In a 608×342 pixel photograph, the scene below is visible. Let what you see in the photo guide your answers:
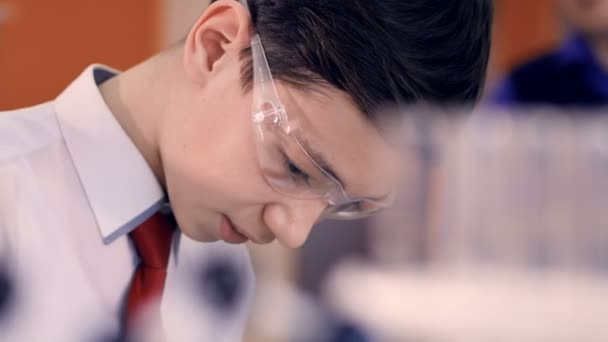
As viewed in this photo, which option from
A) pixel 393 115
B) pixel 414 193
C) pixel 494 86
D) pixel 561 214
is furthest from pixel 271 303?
pixel 561 214

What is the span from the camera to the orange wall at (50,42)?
0.73 meters

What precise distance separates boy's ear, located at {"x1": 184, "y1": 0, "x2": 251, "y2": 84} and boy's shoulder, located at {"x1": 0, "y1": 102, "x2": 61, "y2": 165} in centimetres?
12

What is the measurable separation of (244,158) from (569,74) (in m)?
0.67

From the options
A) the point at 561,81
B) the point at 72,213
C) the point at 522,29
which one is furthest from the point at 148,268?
the point at 522,29

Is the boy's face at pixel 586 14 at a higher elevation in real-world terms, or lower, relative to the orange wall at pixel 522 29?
higher

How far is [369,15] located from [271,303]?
0.45m

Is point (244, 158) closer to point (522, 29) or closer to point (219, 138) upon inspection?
point (219, 138)

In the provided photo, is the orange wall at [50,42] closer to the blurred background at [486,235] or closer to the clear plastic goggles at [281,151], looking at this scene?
the clear plastic goggles at [281,151]

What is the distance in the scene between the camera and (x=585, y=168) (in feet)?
4.56

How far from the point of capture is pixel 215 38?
692mm

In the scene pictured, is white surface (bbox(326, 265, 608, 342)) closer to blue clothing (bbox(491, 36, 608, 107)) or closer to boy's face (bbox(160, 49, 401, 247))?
blue clothing (bbox(491, 36, 608, 107))

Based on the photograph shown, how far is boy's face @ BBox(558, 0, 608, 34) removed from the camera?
1.16m

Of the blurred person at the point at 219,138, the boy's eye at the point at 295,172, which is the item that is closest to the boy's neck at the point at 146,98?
the blurred person at the point at 219,138

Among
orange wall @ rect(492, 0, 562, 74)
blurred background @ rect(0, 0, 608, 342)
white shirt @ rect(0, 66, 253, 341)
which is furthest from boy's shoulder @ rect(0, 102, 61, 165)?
orange wall @ rect(492, 0, 562, 74)
